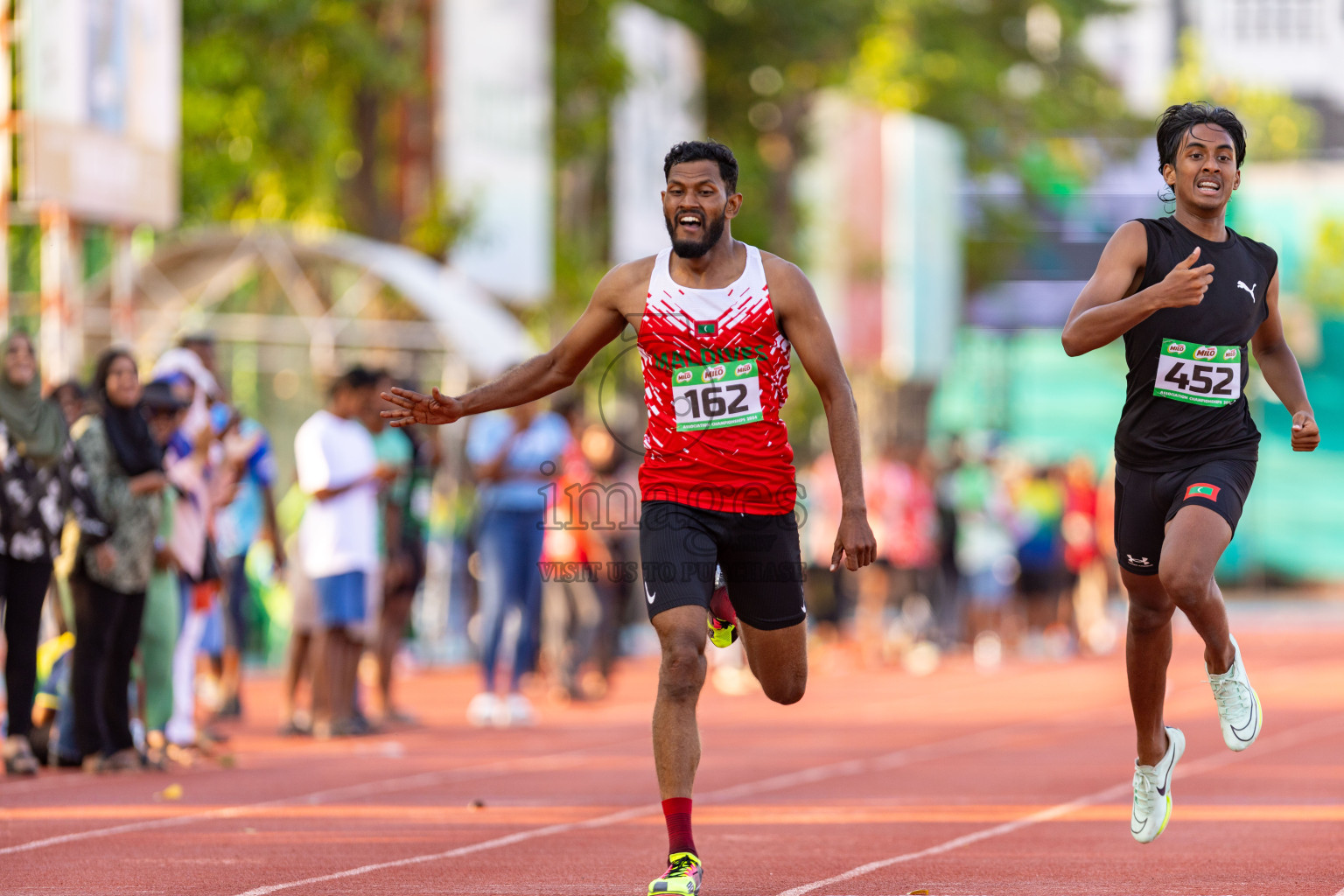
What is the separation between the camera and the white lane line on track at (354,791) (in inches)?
348

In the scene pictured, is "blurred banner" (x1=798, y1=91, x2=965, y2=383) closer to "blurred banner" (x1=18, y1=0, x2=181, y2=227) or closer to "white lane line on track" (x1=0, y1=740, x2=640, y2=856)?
"blurred banner" (x1=18, y1=0, x2=181, y2=227)

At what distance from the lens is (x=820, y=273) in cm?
A: 3784

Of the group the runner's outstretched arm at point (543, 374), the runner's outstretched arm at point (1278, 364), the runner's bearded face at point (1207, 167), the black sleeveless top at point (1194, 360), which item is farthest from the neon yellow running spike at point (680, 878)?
the runner's bearded face at point (1207, 167)

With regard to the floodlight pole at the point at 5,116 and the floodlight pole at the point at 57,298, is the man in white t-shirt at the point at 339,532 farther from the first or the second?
the floodlight pole at the point at 57,298

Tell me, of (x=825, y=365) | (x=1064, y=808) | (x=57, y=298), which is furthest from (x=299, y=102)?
(x=825, y=365)

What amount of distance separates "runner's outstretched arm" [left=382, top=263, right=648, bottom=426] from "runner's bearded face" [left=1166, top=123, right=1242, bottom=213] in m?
1.90

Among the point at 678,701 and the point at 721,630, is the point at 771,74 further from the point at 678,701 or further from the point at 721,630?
the point at 678,701

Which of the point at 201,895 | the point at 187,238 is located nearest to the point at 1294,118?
the point at 187,238

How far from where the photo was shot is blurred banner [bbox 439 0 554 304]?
82.9ft

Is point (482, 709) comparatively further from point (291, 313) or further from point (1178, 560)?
point (291, 313)

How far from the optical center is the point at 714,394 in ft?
23.1

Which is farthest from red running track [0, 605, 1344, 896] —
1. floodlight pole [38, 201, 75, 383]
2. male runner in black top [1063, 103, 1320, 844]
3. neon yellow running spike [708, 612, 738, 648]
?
floodlight pole [38, 201, 75, 383]

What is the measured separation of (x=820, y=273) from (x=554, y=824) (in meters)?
29.0

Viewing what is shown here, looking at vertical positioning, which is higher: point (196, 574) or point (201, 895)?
point (196, 574)
